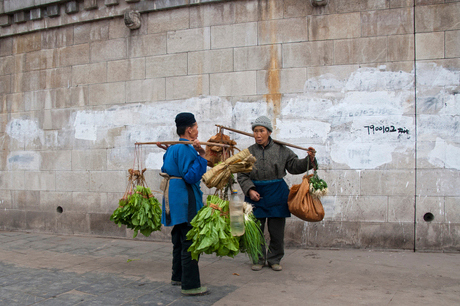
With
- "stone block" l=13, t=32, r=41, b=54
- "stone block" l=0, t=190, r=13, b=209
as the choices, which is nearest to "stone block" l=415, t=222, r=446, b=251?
"stone block" l=0, t=190, r=13, b=209

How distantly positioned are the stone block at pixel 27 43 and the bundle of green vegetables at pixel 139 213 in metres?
4.24

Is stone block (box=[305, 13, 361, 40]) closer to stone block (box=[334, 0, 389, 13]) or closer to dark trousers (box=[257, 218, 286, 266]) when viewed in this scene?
stone block (box=[334, 0, 389, 13])

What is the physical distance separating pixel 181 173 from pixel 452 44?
4.04 meters

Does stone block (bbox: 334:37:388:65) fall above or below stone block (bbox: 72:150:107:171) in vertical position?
above

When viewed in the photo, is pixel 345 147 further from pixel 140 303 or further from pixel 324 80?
pixel 140 303

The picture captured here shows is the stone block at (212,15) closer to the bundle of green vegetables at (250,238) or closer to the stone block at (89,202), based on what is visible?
the stone block at (89,202)

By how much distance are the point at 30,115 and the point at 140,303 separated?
16.4 feet

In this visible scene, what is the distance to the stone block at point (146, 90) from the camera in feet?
20.5

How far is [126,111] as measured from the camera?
21.1ft

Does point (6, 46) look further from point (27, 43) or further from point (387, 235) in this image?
point (387, 235)

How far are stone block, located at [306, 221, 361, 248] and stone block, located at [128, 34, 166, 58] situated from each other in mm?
3620

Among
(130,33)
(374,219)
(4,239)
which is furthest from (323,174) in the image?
(4,239)

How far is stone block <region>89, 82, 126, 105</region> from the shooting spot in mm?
6504

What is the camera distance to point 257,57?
5.77 metres
